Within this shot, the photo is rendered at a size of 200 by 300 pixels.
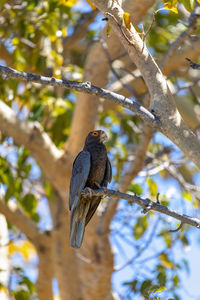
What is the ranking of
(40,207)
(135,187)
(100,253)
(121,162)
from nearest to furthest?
(135,187)
(100,253)
(121,162)
(40,207)

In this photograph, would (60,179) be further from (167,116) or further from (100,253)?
(167,116)

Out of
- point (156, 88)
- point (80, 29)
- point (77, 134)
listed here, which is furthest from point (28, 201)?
point (156, 88)

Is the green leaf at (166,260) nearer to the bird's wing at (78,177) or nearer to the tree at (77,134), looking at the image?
the tree at (77,134)

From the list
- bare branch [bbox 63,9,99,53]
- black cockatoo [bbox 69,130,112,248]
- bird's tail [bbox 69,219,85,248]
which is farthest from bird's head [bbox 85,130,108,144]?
bare branch [bbox 63,9,99,53]

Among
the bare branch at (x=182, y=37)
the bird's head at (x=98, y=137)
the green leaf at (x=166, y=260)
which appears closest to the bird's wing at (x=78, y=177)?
the bird's head at (x=98, y=137)

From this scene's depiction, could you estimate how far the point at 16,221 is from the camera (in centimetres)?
510

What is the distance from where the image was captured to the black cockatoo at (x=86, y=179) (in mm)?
2961

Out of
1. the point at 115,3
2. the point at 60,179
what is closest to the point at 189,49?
the point at 60,179

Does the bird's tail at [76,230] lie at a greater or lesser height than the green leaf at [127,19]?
lesser

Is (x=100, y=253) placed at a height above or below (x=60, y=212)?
below

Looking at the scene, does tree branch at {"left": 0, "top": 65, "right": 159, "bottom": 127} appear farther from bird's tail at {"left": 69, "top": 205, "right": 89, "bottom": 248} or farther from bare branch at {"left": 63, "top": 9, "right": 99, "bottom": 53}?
bare branch at {"left": 63, "top": 9, "right": 99, "bottom": 53}

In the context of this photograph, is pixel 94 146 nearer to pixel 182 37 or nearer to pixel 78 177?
pixel 78 177

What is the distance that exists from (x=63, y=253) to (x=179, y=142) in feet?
9.95

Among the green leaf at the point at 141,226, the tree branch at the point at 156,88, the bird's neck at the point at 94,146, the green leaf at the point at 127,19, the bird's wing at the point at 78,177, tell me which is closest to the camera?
the green leaf at the point at 127,19
